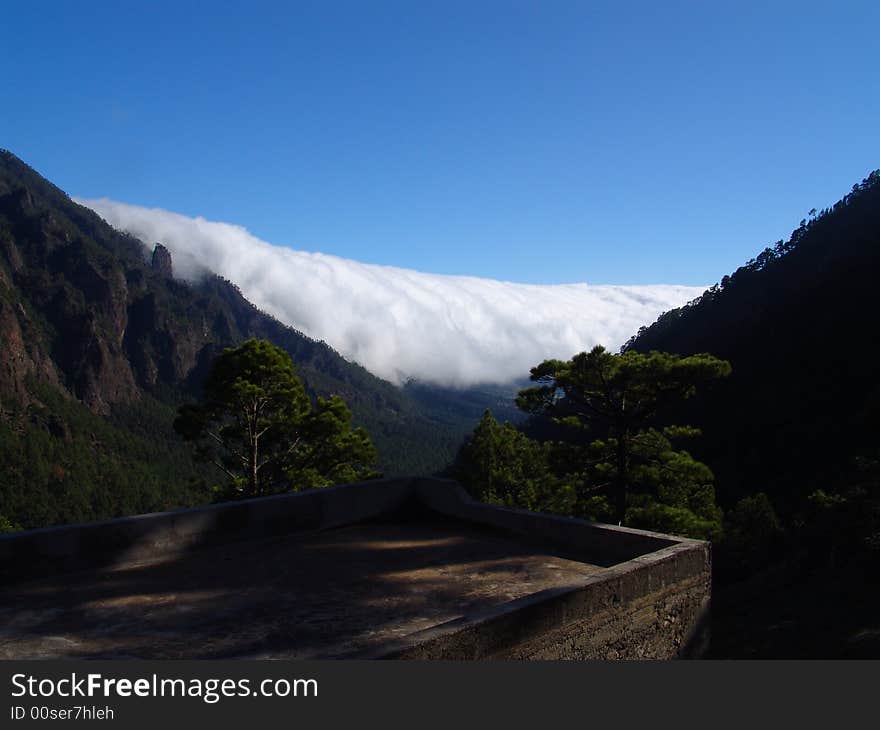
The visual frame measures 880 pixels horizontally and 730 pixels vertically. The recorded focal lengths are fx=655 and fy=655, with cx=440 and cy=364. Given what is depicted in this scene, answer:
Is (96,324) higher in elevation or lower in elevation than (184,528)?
higher

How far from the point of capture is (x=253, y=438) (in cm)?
1881

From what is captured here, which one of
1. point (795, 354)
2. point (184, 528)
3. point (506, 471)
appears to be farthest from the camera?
point (795, 354)

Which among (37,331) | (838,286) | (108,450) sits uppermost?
(37,331)

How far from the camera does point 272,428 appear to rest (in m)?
19.2

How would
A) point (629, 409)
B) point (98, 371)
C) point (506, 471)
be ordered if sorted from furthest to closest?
point (98, 371), point (506, 471), point (629, 409)

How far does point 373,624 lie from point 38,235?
488 feet

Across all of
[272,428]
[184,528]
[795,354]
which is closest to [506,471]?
[272,428]

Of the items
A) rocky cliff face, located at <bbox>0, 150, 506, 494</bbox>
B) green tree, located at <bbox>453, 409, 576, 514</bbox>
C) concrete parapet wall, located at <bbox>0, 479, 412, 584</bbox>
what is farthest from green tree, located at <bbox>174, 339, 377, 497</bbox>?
rocky cliff face, located at <bbox>0, 150, 506, 494</bbox>

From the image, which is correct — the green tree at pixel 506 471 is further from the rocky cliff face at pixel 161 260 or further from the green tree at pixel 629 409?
the rocky cliff face at pixel 161 260

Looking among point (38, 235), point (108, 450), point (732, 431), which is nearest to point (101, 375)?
point (108, 450)

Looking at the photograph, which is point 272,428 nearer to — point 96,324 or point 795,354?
point 795,354

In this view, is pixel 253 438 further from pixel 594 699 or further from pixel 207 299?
pixel 207 299

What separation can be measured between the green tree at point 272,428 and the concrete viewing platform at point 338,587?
11.3m

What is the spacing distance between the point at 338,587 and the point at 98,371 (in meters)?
124
